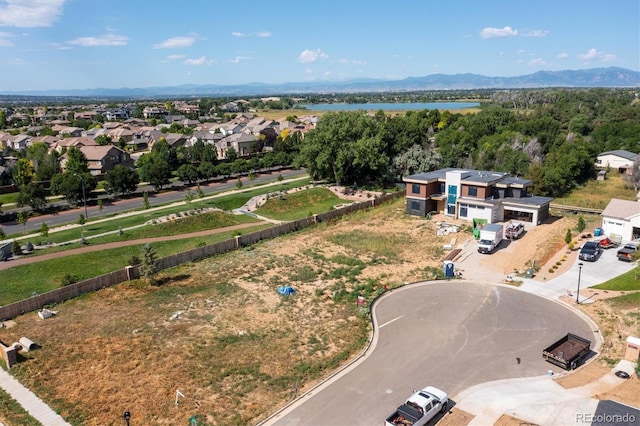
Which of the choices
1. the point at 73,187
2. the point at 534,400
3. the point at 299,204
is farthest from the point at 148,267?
the point at 73,187

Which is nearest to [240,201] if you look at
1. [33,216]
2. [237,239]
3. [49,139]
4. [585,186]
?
[237,239]

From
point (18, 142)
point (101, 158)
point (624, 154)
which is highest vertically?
point (18, 142)

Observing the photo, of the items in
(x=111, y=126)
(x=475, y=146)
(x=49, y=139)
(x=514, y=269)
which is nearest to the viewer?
(x=514, y=269)

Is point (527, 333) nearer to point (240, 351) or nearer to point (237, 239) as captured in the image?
point (240, 351)

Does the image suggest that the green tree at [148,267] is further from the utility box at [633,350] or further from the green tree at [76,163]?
the green tree at [76,163]

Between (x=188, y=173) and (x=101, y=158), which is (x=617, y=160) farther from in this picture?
(x=101, y=158)

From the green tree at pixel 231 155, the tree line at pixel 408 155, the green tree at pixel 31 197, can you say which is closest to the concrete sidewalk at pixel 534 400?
the tree line at pixel 408 155

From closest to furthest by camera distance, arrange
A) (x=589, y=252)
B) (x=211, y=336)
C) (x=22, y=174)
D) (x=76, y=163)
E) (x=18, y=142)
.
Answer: (x=211, y=336), (x=589, y=252), (x=22, y=174), (x=76, y=163), (x=18, y=142)
